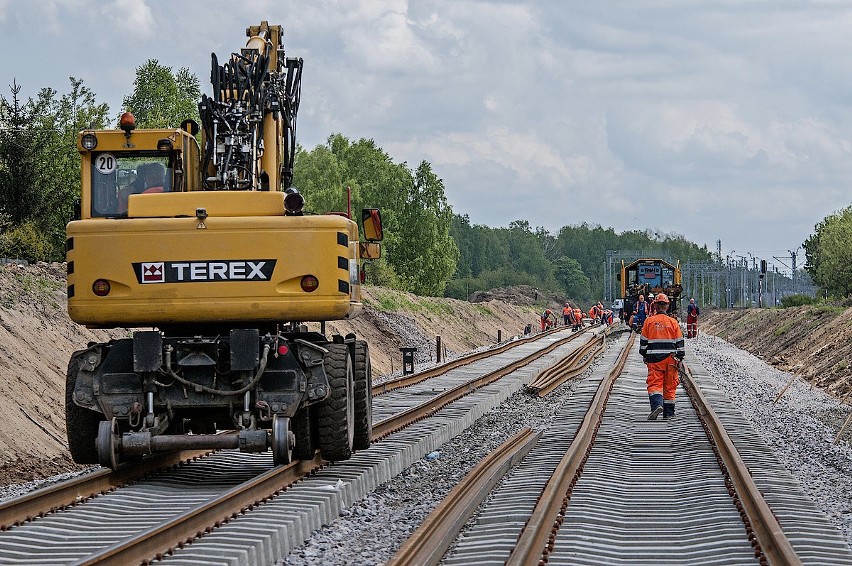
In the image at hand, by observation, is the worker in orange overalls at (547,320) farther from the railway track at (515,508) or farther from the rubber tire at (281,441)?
the rubber tire at (281,441)

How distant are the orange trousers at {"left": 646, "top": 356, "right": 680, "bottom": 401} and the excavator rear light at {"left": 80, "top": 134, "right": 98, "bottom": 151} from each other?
872cm

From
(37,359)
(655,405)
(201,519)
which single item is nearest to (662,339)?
(655,405)

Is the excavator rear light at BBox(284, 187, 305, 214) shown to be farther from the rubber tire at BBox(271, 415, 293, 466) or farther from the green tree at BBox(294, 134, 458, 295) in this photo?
the green tree at BBox(294, 134, 458, 295)

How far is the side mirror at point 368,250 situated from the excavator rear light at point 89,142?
2749mm

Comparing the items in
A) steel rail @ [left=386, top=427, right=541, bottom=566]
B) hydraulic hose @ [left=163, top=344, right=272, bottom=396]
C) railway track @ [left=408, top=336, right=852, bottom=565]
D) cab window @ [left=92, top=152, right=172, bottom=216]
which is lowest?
railway track @ [left=408, top=336, right=852, bottom=565]

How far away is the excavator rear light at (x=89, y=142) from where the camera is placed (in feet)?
38.4

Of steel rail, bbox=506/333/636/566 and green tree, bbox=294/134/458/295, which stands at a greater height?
green tree, bbox=294/134/458/295

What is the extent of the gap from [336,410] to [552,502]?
283 cm

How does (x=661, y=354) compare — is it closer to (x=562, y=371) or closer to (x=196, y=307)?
(x=196, y=307)

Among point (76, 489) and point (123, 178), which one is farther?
point (123, 178)

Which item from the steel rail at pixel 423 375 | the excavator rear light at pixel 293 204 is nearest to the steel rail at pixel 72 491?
the excavator rear light at pixel 293 204

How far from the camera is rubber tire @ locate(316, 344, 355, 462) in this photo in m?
11.6

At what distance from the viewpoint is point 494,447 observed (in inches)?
590

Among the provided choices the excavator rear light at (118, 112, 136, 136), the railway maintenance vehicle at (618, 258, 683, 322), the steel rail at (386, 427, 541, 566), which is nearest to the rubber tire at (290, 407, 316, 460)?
the steel rail at (386, 427, 541, 566)
